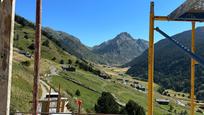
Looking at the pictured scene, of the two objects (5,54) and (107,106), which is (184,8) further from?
(107,106)

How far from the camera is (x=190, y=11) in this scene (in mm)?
8859

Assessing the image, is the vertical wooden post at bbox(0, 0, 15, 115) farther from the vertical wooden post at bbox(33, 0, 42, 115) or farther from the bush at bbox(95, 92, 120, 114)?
the bush at bbox(95, 92, 120, 114)

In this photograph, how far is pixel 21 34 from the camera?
587 feet

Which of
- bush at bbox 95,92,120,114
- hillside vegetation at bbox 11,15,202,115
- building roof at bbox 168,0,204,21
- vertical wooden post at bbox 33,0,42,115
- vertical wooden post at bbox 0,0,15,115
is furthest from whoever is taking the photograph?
hillside vegetation at bbox 11,15,202,115

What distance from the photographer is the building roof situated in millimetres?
8578

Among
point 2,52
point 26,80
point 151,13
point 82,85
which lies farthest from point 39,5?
point 82,85

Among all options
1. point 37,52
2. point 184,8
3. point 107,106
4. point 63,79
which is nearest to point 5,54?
point 37,52

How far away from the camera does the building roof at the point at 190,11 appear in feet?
28.1

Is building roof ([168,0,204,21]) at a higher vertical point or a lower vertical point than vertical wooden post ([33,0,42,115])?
higher

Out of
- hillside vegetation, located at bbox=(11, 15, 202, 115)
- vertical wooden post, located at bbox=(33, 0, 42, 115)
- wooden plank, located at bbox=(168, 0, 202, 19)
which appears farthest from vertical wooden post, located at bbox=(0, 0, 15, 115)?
hillside vegetation, located at bbox=(11, 15, 202, 115)

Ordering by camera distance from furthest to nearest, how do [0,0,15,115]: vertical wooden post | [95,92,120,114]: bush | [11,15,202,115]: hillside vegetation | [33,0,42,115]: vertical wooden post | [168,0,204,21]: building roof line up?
[11,15,202,115]: hillside vegetation < [95,92,120,114]: bush < [168,0,204,21]: building roof < [33,0,42,115]: vertical wooden post < [0,0,15,115]: vertical wooden post

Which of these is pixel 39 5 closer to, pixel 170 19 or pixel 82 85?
pixel 170 19

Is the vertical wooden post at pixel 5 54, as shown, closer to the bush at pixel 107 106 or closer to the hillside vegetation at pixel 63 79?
the hillside vegetation at pixel 63 79

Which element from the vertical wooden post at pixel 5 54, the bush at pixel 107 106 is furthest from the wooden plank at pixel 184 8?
the bush at pixel 107 106
